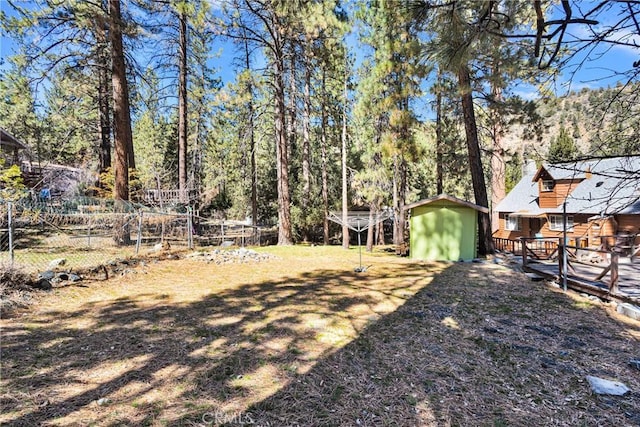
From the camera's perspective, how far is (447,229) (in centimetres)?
1067

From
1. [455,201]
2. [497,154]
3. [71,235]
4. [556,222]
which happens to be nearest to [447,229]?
[455,201]

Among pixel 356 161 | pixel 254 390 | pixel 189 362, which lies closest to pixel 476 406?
pixel 254 390

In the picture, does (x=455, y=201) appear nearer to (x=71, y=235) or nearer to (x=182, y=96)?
(x=71, y=235)

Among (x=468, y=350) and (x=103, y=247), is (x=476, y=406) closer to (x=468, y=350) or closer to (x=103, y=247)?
(x=468, y=350)

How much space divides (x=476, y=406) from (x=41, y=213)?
7264 millimetres

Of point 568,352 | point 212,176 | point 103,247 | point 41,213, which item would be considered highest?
point 212,176

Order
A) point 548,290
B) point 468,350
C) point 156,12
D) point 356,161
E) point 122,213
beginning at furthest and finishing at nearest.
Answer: point 356,161 → point 156,12 → point 122,213 → point 548,290 → point 468,350

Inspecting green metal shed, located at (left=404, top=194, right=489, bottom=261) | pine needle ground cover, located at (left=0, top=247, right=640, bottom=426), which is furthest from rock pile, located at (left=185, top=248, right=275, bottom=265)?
green metal shed, located at (left=404, top=194, right=489, bottom=261)

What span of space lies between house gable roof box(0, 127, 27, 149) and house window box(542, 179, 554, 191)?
2557 centimetres

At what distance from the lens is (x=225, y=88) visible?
1121cm

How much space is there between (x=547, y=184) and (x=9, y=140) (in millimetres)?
26315

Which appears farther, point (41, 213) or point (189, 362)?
point (41, 213)

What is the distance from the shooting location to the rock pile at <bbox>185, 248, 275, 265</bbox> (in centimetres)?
865

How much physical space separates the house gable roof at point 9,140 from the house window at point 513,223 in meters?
25.5
